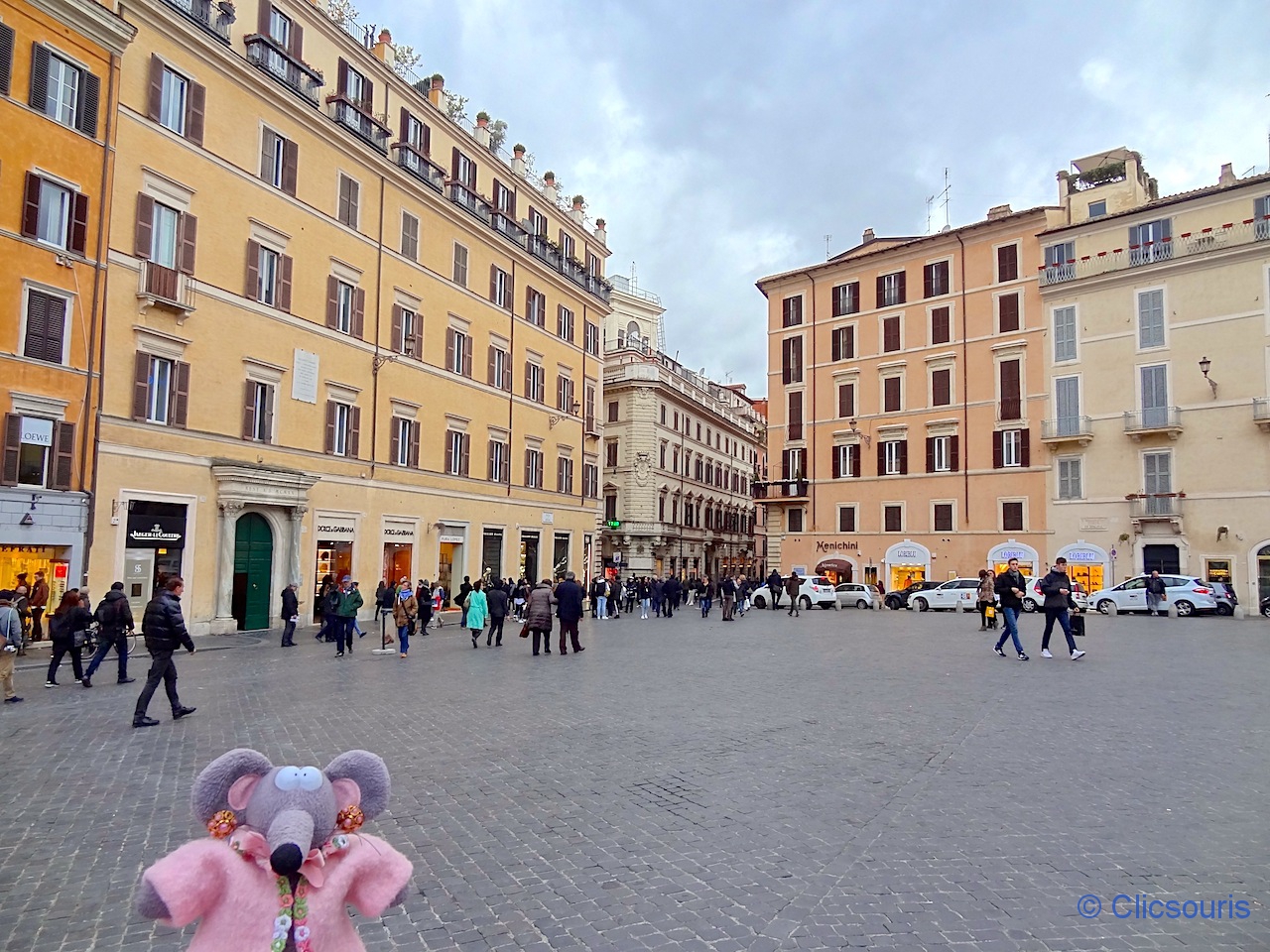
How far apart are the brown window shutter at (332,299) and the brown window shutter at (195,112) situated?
5575 mm

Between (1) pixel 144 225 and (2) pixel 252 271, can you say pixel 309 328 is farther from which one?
(1) pixel 144 225

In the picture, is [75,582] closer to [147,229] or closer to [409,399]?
[147,229]

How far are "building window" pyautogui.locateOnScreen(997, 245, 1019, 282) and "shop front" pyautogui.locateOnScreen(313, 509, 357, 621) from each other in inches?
1290

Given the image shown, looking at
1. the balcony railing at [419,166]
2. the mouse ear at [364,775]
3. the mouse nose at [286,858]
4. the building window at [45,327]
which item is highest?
the balcony railing at [419,166]

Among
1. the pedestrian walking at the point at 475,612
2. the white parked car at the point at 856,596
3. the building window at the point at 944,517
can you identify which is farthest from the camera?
the building window at the point at 944,517

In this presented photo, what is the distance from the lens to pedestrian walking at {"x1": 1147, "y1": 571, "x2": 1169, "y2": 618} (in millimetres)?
31594

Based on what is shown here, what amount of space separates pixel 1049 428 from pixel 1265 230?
11211 mm

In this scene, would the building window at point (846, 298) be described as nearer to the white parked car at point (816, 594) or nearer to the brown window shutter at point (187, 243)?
the white parked car at point (816, 594)

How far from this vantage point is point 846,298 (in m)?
47.7

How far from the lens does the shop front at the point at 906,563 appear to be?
141 ft

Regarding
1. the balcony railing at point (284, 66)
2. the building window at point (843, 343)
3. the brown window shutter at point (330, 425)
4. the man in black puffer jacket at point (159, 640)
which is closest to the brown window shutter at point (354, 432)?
the brown window shutter at point (330, 425)

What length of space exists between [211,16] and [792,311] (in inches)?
1324

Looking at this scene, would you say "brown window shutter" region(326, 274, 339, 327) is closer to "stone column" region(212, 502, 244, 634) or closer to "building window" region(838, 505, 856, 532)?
"stone column" region(212, 502, 244, 634)

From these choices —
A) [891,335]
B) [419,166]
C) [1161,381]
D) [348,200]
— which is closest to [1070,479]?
[1161,381]
